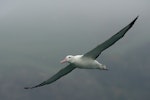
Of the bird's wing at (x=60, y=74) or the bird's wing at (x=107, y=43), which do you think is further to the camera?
the bird's wing at (x=60, y=74)

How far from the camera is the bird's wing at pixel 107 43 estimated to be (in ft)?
127

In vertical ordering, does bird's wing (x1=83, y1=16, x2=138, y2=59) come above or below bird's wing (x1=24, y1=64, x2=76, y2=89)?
below

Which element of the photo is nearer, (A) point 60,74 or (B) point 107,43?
(B) point 107,43

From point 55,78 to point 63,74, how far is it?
803 mm

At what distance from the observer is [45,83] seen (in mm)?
46562

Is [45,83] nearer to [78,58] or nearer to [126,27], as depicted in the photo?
[78,58]

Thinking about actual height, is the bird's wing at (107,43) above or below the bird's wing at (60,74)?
below

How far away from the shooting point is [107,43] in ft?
131

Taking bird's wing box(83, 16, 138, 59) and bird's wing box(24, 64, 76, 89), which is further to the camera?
bird's wing box(24, 64, 76, 89)

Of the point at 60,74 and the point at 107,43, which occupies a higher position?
the point at 60,74

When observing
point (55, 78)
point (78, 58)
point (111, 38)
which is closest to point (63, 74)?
point (55, 78)

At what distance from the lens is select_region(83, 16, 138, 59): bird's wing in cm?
3884

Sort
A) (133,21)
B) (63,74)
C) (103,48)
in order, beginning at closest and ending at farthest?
(133,21) < (103,48) < (63,74)

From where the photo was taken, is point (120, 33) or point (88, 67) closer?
point (120, 33)
